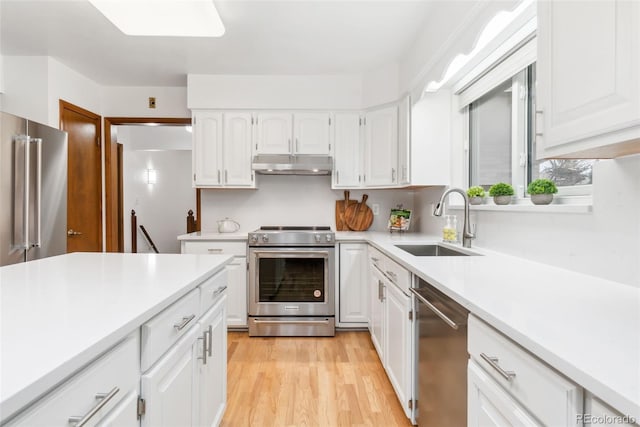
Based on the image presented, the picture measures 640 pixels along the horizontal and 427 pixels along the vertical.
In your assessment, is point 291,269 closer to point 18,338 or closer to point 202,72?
point 202,72

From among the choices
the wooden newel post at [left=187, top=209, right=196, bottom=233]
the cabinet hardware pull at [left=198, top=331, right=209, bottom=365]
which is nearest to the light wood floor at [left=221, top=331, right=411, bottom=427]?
the cabinet hardware pull at [left=198, top=331, right=209, bottom=365]

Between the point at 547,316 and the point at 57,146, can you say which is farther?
the point at 57,146

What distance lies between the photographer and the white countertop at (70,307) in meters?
0.58

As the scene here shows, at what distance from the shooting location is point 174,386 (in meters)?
1.11

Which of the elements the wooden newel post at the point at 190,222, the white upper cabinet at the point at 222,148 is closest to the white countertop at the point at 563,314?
the white upper cabinet at the point at 222,148

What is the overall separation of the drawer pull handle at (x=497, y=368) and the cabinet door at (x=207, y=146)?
2.90 m

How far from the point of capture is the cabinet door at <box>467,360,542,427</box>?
2.61ft

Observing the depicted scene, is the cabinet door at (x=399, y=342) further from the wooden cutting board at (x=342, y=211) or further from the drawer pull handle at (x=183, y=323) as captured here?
the wooden cutting board at (x=342, y=211)

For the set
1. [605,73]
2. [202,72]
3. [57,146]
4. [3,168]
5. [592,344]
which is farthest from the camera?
[202,72]

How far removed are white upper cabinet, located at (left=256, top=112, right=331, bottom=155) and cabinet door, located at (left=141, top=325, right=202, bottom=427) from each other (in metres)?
2.28

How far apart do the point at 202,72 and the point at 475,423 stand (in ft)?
11.1

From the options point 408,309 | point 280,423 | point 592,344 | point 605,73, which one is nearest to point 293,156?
point 408,309

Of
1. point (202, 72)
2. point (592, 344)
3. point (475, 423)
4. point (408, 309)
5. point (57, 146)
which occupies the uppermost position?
point (202, 72)

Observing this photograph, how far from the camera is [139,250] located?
6574mm
